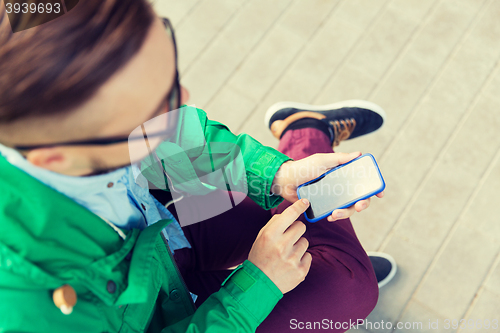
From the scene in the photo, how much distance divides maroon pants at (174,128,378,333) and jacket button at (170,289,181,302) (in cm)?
12

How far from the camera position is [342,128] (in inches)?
69.5

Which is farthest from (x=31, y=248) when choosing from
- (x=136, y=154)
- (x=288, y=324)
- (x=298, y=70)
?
(x=298, y=70)

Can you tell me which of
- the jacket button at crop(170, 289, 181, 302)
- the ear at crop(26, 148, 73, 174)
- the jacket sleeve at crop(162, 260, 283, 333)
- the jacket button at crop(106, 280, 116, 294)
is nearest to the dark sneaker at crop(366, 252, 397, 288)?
the jacket sleeve at crop(162, 260, 283, 333)

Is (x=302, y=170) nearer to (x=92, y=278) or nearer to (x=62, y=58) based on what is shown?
(x=92, y=278)

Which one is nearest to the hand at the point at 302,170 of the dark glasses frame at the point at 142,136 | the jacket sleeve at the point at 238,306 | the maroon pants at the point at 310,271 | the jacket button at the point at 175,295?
the maroon pants at the point at 310,271

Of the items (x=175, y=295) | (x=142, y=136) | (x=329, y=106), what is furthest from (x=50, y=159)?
(x=329, y=106)

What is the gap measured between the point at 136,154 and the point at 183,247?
0.55 m

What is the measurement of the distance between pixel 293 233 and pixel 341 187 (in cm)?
25

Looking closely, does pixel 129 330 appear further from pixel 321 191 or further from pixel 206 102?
pixel 206 102

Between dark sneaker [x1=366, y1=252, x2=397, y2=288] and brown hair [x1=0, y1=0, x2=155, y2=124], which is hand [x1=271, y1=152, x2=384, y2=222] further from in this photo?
brown hair [x1=0, y1=0, x2=155, y2=124]

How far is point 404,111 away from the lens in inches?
76.9

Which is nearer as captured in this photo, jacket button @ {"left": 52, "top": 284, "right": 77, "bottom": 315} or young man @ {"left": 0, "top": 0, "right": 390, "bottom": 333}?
young man @ {"left": 0, "top": 0, "right": 390, "bottom": 333}

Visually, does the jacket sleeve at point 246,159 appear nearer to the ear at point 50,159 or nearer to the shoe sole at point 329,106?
the ear at point 50,159

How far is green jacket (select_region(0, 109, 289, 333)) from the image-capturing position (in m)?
0.67
